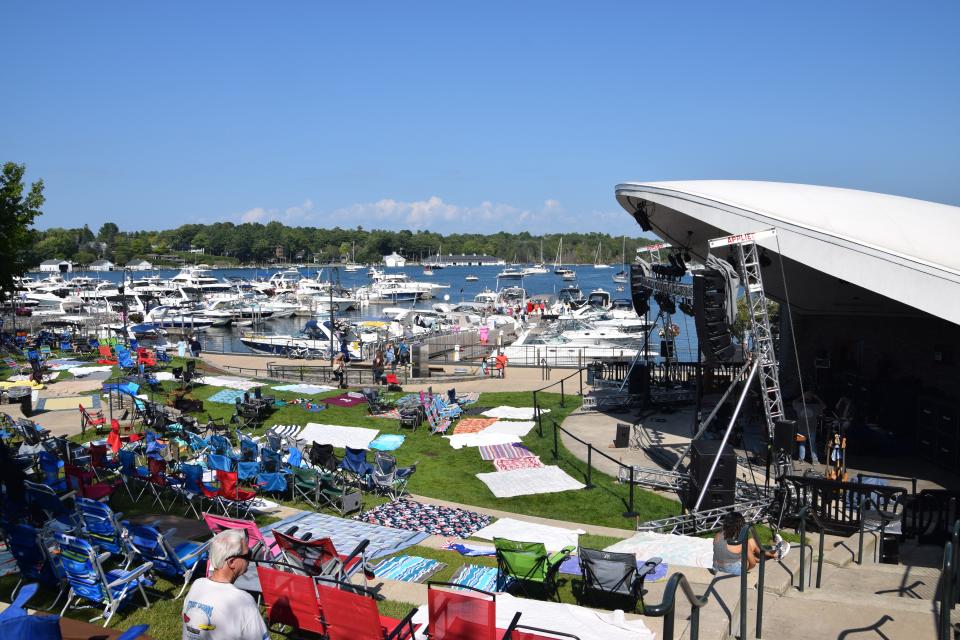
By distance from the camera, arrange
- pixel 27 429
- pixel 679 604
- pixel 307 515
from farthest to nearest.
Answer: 1. pixel 27 429
2. pixel 307 515
3. pixel 679 604

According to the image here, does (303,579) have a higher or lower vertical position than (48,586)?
higher

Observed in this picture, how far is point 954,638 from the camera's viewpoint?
6016 mm

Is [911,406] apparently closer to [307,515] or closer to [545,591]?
[545,591]

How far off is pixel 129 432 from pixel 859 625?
17.4 meters

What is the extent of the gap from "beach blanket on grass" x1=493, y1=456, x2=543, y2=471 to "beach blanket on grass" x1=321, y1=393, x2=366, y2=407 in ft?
25.1

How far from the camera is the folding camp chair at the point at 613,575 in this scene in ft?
27.4

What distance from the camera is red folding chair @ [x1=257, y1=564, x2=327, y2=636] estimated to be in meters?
7.00

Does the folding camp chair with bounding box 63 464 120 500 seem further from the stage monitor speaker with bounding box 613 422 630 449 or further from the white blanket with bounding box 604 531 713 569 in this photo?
the stage monitor speaker with bounding box 613 422 630 449

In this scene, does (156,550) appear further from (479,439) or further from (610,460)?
(479,439)

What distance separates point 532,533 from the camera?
11.5 metres

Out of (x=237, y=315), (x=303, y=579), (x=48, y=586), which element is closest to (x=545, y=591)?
(x=303, y=579)

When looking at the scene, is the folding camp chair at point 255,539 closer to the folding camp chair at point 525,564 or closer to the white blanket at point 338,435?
the folding camp chair at point 525,564

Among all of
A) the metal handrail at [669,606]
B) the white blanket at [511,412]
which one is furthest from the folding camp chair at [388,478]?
the metal handrail at [669,606]

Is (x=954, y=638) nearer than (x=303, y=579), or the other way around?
(x=954, y=638)
